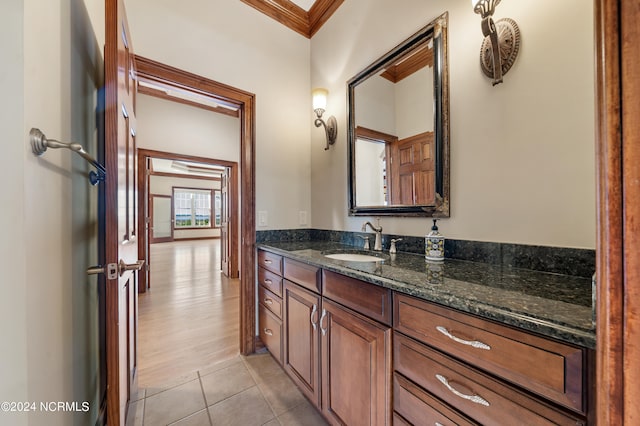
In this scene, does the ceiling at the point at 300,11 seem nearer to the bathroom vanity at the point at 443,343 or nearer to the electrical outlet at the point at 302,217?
the electrical outlet at the point at 302,217

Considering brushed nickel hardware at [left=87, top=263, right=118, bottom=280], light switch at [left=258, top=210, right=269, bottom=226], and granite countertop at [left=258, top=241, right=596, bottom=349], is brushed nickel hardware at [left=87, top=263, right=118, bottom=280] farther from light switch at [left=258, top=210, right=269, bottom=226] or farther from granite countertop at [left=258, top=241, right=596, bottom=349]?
light switch at [left=258, top=210, right=269, bottom=226]

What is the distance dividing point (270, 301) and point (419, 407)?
4.15 feet

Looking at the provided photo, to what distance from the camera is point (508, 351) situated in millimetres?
622

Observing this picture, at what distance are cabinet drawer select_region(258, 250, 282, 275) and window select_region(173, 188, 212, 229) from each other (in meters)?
9.25

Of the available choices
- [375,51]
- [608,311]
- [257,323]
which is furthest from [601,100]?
[257,323]

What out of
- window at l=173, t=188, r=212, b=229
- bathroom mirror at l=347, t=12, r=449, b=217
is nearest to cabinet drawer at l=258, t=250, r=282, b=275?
bathroom mirror at l=347, t=12, r=449, b=217

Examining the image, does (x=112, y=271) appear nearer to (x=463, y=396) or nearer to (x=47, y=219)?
(x=47, y=219)

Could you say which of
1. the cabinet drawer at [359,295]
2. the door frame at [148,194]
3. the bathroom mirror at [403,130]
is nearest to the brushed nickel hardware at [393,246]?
the bathroom mirror at [403,130]

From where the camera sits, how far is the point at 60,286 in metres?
0.84

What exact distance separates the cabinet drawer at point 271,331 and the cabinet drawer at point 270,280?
20cm

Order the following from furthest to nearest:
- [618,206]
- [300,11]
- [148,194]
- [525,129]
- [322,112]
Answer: [148,194]
[300,11]
[322,112]
[525,129]
[618,206]

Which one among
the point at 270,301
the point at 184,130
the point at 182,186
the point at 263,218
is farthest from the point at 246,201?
the point at 182,186

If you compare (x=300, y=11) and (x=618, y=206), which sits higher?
(x=300, y=11)

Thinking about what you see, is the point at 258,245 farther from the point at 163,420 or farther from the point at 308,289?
the point at 163,420
